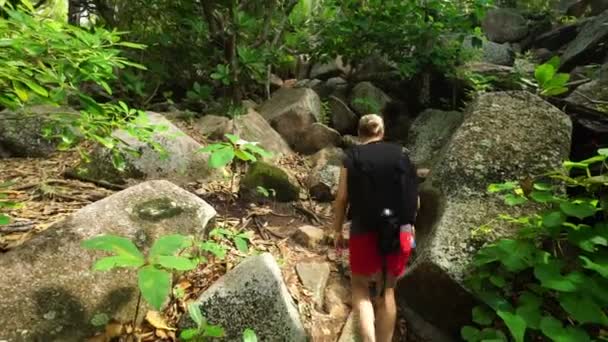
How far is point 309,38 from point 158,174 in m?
4.73

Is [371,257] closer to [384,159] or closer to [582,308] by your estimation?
[384,159]

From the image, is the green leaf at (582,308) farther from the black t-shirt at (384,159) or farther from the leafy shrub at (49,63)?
the leafy shrub at (49,63)

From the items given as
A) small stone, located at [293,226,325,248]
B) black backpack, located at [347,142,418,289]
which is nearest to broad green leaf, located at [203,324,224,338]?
black backpack, located at [347,142,418,289]

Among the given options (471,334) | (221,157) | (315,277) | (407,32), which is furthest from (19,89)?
(407,32)

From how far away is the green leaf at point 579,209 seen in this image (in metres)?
2.53

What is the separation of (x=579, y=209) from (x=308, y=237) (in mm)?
2319

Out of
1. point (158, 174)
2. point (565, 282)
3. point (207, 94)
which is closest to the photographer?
point (565, 282)

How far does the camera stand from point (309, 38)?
25.5ft

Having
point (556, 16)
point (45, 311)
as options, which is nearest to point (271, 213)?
point (45, 311)

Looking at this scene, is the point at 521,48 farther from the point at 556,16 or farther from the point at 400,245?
the point at 400,245

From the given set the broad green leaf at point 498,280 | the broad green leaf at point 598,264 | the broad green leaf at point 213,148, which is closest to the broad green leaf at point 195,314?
the broad green leaf at point 213,148

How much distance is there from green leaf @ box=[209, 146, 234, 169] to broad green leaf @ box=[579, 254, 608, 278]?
2393 millimetres

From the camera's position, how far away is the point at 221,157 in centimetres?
284

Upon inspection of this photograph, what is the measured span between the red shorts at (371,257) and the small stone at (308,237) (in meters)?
0.89
